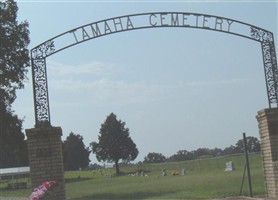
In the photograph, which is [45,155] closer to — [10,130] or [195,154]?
[10,130]

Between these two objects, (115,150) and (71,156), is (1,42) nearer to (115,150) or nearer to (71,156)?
(115,150)

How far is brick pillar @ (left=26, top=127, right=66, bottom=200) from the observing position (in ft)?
41.5

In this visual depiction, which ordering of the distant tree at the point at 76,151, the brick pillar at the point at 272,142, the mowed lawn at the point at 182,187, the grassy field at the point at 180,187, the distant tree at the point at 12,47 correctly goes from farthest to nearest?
the distant tree at the point at 76,151 → the distant tree at the point at 12,47 → the grassy field at the point at 180,187 → the mowed lawn at the point at 182,187 → the brick pillar at the point at 272,142

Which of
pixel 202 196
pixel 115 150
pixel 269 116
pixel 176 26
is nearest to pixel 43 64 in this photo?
pixel 176 26

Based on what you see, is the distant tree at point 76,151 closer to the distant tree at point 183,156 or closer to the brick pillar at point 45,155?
the distant tree at point 183,156

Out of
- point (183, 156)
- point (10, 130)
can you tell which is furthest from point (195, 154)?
point (10, 130)

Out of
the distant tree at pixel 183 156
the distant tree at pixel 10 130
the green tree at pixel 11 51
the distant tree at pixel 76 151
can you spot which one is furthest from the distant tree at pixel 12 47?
the distant tree at pixel 76 151

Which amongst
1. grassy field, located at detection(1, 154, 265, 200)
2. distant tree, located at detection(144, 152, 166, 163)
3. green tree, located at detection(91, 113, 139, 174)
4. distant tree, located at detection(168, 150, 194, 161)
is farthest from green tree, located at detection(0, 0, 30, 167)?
distant tree, located at detection(144, 152, 166, 163)

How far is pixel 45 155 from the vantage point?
12711mm

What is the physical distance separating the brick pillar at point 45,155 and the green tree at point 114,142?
97.6m

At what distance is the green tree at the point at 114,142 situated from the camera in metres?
111

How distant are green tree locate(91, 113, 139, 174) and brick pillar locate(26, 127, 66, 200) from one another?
97.6m

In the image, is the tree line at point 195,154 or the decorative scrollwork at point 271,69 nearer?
the decorative scrollwork at point 271,69

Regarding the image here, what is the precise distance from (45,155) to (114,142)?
98222mm
